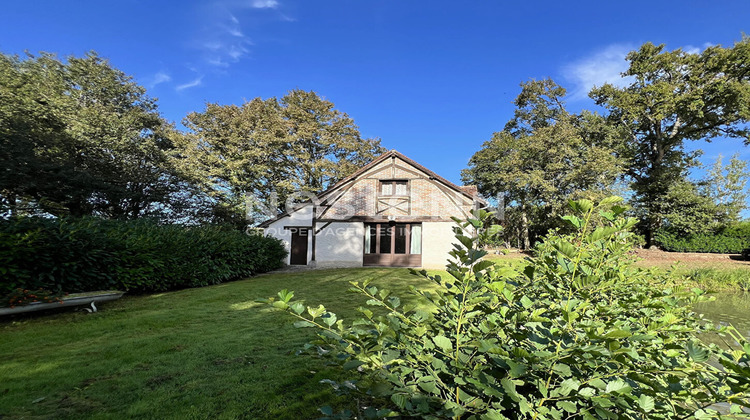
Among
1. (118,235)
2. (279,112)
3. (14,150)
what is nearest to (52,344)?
(118,235)

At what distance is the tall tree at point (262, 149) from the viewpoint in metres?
21.5

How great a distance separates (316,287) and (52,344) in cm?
574

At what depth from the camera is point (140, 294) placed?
7.52 metres

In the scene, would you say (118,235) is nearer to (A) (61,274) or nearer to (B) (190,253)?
(A) (61,274)

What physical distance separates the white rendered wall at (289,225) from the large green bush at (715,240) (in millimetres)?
23355

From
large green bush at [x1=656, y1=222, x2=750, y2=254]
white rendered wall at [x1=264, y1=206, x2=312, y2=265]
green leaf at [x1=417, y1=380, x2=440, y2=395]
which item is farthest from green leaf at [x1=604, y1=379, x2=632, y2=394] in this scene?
large green bush at [x1=656, y1=222, x2=750, y2=254]

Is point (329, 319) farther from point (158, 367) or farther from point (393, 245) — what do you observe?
point (393, 245)

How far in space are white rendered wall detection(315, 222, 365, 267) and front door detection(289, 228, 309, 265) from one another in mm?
1644

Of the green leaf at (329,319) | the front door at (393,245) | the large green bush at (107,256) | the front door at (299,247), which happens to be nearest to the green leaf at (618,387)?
the green leaf at (329,319)

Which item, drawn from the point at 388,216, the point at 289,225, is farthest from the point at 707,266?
the point at 289,225

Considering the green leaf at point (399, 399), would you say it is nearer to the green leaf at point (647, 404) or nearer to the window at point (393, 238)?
the green leaf at point (647, 404)

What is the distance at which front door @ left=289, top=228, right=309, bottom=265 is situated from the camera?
660 inches

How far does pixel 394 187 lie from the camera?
15648 mm

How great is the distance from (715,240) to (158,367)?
91.6 ft
